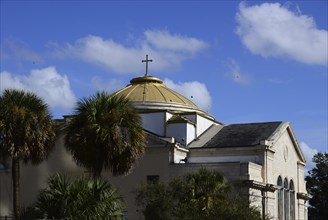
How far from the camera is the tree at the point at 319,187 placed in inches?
3345

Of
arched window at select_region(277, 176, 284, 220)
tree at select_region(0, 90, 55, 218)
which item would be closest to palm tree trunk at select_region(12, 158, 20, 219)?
tree at select_region(0, 90, 55, 218)

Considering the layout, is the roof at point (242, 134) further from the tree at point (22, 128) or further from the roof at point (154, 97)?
the tree at point (22, 128)

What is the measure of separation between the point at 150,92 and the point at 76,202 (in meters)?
31.2

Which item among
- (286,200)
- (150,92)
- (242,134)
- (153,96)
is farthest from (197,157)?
(286,200)

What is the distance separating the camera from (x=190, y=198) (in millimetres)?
40562

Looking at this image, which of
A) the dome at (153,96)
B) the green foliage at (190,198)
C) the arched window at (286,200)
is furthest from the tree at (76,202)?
the arched window at (286,200)

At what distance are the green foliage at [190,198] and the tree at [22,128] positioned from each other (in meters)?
7.43

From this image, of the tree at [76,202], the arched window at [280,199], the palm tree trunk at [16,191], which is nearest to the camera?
the tree at [76,202]

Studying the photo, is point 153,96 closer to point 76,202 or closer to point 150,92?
point 150,92

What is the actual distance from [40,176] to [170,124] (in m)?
11.4

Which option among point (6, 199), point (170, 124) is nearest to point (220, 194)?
point (170, 124)

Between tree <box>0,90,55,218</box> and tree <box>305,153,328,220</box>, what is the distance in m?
53.6

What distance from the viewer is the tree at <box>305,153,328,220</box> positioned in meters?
85.0

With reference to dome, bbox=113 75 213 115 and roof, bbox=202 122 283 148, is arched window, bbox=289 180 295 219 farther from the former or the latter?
dome, bbox=113 75 213 115
